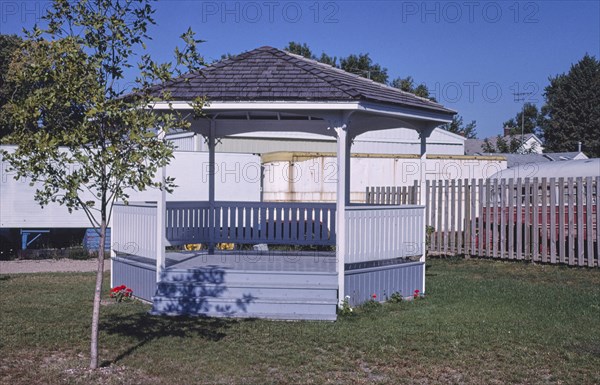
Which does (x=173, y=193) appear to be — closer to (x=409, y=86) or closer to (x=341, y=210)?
(x=341, y=210)

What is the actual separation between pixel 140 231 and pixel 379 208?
3957 mm

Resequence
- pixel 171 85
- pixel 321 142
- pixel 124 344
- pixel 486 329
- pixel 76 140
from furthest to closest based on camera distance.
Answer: pixel 321 142
pixel 171 85
pixel 486 329
pixel 124 344
pixel 76 140

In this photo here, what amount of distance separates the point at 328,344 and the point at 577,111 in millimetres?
70238

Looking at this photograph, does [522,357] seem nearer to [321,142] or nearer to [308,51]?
[321,142]

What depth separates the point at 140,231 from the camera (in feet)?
37.5

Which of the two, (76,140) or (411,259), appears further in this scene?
(411,259)

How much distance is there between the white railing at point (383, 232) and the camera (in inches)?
421

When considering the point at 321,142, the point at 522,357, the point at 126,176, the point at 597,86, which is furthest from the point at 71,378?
the point at 597,86

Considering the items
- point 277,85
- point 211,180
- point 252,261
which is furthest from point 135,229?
point 277,85

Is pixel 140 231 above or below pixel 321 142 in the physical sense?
below

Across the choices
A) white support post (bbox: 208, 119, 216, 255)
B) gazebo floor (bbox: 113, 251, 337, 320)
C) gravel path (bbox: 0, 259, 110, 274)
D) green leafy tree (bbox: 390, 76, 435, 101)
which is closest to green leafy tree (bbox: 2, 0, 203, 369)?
gazebo floor (bbox: 113, 251, 337, 320)

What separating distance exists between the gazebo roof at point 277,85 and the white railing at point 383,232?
5.71 ft

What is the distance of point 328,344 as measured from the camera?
8172 millimetres

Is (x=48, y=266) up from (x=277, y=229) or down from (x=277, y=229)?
down
